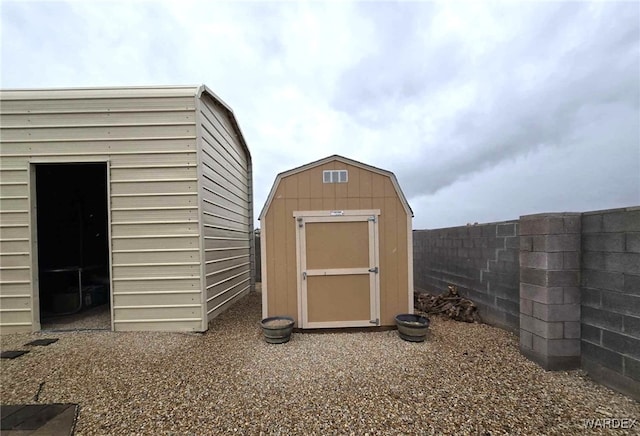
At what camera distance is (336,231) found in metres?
4.40

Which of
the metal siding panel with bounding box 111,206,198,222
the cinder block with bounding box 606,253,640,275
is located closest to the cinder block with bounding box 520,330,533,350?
the cinder block with bounding box 606,253,640,275

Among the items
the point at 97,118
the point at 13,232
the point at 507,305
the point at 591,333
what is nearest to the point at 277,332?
the point at 507,305

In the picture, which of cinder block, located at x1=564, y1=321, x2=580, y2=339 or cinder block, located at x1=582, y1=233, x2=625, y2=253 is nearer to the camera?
cinder block, located at x1=582, y1=233, x2=625, y2=253

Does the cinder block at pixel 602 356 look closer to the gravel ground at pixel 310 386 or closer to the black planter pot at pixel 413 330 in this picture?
the gravel ground at pixel 310 386

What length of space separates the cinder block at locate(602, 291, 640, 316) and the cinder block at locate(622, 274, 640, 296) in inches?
1.8

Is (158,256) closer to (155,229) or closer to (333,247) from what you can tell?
(155,229)

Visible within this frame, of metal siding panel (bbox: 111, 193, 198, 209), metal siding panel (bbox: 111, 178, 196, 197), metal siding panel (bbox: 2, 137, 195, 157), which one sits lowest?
metal siding panel (bbox: 111, 193, 198, 209)

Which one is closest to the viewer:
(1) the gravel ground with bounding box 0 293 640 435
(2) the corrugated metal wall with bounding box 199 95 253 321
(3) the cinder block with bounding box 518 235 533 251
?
(1) the gravel ground with bounding box 0 293 640 435

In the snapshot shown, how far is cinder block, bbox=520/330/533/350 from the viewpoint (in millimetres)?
3325

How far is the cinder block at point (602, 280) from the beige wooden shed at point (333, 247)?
2064mm

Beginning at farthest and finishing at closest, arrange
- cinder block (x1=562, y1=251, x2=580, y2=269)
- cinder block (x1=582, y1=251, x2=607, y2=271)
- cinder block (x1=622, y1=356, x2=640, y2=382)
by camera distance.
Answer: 1. cinder block (x1=562, y1=251, x2=580, y2=269)
2. cinder block (x1=582, y1=251, x2=607, y2=271)
3. cinder block (x1=622, y1=356, x2=640, y2=382)

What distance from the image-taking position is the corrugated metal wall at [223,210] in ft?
16.4

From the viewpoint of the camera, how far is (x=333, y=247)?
173 inches

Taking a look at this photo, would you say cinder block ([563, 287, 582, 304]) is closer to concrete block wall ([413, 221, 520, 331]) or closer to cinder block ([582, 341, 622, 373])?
cinder block ([582, 341, 622, 373])
